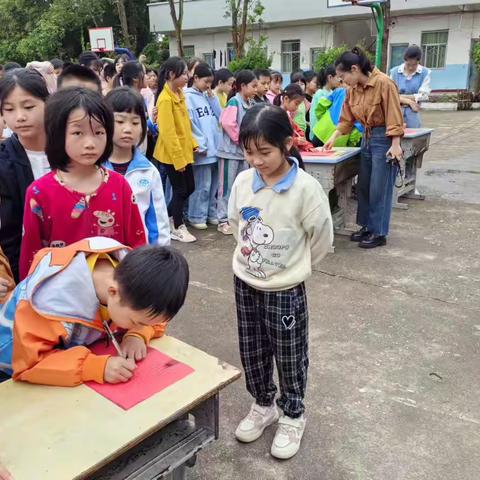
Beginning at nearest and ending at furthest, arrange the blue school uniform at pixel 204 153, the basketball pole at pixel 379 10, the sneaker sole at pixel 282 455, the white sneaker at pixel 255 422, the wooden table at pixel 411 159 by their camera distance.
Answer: the sneaker sole at pixel 282 455 → the white sneaker at pixel 255 422 → the blue school uniform at pixel 204 153 → the wooden table at pixel 411 159 → the basketball pole at pixel 379 10

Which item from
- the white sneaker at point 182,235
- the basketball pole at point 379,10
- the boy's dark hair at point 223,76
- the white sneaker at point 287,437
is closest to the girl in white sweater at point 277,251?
the white sneaker at point 287,437

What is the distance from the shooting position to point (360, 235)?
450 centimetres

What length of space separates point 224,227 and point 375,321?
2098 mm

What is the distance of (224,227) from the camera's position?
15.9 ft

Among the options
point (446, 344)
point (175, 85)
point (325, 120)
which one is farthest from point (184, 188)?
point (446, 344)

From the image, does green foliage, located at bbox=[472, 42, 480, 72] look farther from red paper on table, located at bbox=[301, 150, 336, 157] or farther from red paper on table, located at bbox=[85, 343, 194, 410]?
red paper on table, located at bbox=[85, 343, 194, 410]

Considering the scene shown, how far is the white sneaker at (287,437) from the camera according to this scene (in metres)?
2.01

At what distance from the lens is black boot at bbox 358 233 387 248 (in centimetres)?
432

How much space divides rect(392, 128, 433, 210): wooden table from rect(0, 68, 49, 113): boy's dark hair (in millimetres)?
4049

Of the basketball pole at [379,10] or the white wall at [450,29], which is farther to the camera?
the white wall at [450,29]

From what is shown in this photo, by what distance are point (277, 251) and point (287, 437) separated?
772mm

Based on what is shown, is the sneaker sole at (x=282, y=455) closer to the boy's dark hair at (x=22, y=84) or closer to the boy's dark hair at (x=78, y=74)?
the boy's dark hair at (x=22, y=84)

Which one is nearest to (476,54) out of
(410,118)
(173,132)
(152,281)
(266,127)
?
(410,118)

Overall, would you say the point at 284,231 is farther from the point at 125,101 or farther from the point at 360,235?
the point at 360,235
